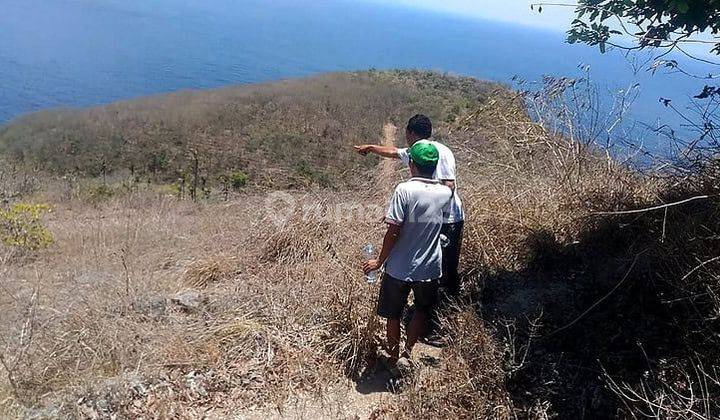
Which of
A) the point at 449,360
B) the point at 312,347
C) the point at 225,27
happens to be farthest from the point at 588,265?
the point at 225,27

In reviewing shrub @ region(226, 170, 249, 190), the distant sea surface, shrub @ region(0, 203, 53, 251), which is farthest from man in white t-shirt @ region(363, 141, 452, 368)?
shrub @ region(226, 170, 249, 190)

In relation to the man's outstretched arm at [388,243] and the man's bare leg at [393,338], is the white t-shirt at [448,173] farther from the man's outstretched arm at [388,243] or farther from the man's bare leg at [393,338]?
the man's bare leg at [393,338]

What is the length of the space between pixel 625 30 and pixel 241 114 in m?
24.7

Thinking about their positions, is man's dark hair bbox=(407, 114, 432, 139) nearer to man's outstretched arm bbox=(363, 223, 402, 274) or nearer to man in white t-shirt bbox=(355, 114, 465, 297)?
man in white t-shirt bbox=(355, 114, 465, 297)

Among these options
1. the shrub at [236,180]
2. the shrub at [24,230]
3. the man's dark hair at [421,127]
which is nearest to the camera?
the man's dark hair at [421,127]

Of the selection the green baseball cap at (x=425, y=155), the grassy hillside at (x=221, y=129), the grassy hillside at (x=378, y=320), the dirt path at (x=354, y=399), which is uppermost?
the green baseball cap at (x=425, y=155)

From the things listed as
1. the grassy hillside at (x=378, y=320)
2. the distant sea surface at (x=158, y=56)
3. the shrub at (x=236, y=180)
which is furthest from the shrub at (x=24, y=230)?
the shrub at (x=236, y=180)

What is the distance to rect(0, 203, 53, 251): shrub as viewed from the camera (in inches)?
285

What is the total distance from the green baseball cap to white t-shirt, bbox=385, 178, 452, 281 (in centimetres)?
10

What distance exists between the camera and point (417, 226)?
3371 millimetres

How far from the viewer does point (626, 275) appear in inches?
141

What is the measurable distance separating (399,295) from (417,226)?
0.46m

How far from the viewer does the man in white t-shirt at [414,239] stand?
3340mm

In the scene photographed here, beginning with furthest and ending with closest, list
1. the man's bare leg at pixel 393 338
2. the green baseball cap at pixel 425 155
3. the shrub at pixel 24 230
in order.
Answer: the shrub at pixel 24 230, the man's bare leg at pixel 393 338, the green baseball cap at pixel 425 155
